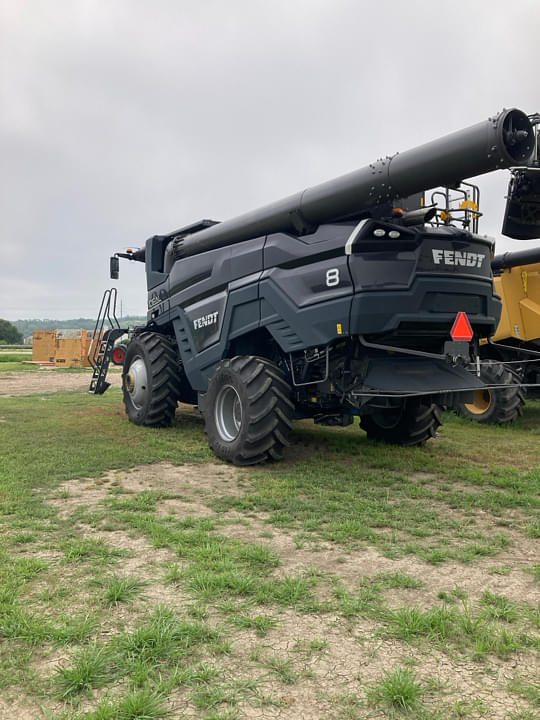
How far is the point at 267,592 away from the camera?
121 inches

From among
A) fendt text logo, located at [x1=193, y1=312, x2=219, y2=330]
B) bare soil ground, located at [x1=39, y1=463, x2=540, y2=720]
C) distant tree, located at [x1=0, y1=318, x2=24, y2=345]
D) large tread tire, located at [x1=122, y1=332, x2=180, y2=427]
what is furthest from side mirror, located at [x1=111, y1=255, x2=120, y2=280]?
distant tree, located at [x1=0, y1=318, x2=24, y2=345]

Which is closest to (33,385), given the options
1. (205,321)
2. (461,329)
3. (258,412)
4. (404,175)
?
(205,321)

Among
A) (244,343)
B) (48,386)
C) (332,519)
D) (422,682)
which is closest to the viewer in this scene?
(422,682)

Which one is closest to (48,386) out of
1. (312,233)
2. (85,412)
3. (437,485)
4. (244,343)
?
(85,412)

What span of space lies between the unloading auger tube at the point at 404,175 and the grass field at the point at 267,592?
275 cm

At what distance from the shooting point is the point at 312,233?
6.33m

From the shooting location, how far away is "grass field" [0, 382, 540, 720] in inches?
87.5

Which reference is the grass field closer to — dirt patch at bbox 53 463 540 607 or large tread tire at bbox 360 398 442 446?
dirt patch at bbox 53 463 540 607

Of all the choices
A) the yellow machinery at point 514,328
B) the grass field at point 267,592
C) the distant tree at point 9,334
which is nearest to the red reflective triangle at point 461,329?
the grass field at point 267,592

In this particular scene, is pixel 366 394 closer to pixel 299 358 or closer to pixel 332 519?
pixel 299 358

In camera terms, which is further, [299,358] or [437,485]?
[299,358]

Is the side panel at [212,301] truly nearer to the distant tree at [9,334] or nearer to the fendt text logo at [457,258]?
the fendt text logo at [457,258]

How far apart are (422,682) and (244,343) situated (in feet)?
17.4

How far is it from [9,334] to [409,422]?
8531 centimetres
